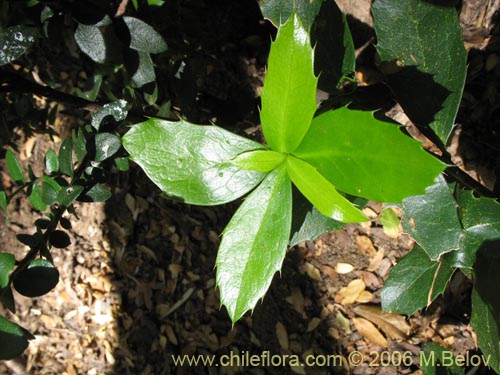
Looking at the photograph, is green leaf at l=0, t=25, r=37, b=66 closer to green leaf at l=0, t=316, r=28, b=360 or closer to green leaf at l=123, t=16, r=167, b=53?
green leaf at l=123, t=16, r=167, b=53

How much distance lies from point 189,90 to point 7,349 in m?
0.74

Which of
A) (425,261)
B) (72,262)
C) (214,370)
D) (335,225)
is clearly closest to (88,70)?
(72,262)

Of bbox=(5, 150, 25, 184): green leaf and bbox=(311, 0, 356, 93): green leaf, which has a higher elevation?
bbox=(311, 0, 356, 93): green leaf

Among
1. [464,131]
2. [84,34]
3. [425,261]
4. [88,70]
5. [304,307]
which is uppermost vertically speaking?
[84,34]

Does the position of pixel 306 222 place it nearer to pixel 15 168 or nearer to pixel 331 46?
pixel 331 46

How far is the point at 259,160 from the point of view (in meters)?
0.82

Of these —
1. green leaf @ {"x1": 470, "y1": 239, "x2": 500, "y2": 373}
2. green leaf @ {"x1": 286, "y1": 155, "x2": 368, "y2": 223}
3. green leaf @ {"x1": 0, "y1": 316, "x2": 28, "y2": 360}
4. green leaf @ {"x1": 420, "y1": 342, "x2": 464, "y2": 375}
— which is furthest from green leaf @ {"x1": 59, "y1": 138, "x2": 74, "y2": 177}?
green leaf @ {"x1": 420, "y1": 342, "x2": 464, "y2": 375}

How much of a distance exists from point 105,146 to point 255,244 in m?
0.43

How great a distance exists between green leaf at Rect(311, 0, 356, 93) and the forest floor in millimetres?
371

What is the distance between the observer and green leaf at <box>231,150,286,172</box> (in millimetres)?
818

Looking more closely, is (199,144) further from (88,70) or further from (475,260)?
(88,70)

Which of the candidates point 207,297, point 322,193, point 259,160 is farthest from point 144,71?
point 207,297

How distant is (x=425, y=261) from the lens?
111cm

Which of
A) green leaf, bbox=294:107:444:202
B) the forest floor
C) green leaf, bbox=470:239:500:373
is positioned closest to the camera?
green leaf, bbox=294:107:444:202
